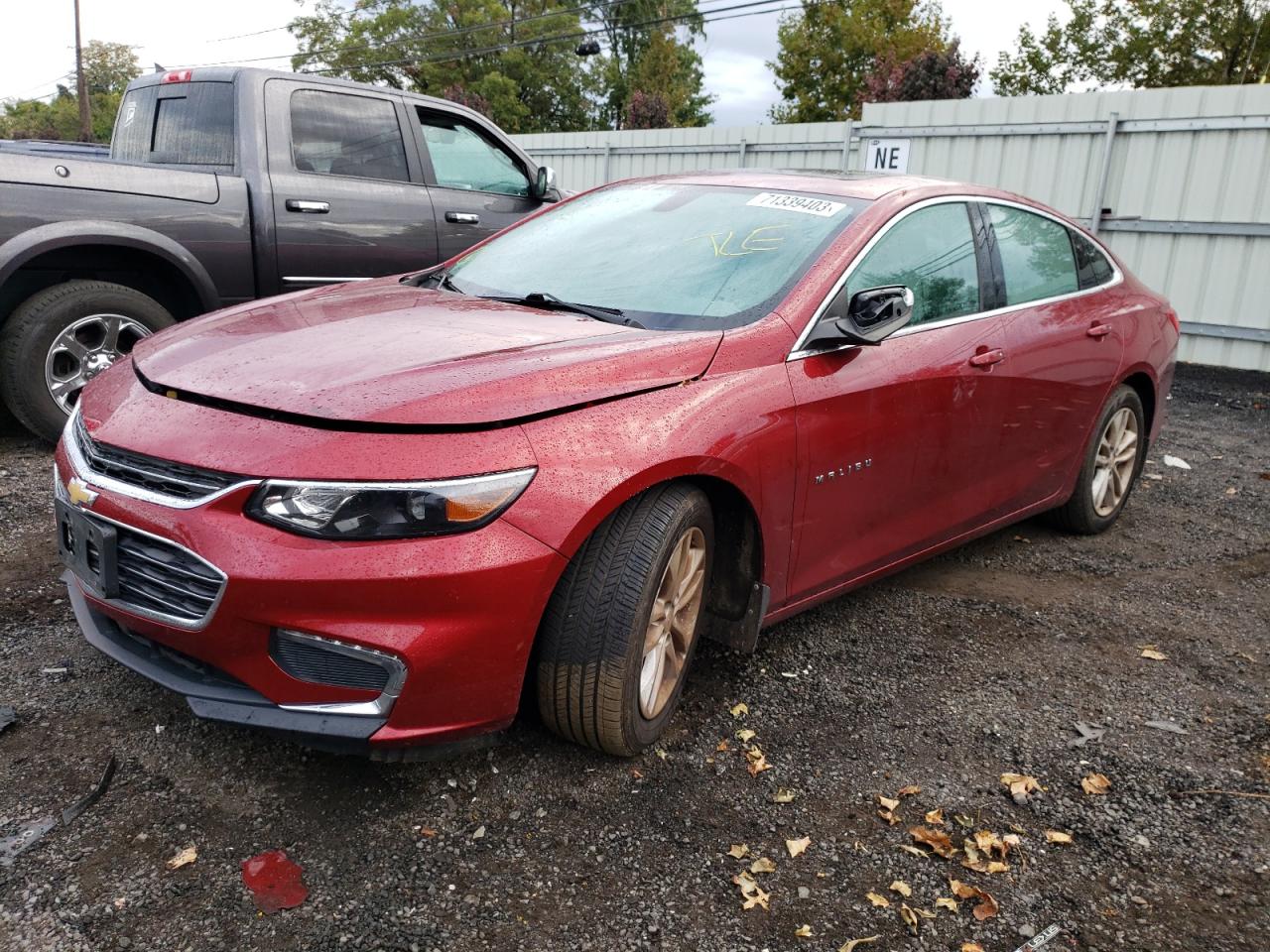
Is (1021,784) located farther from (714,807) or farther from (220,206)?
(220,206)

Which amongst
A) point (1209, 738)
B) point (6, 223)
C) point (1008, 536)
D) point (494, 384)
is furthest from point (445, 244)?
point (1209, 738)

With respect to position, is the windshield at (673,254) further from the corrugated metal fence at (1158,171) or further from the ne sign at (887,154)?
the ne sign at (887,154)

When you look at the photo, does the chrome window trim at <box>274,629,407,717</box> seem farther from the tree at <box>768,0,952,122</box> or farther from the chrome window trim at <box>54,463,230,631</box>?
the tree at <box>768,0,952,122</box>

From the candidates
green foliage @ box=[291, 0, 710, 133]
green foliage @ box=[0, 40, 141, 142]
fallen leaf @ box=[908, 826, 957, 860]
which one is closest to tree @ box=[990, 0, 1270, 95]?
green foliage @ box=[291, 0, 710, 133]

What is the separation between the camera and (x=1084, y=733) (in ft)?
10.1

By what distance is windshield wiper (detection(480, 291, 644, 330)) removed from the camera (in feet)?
9.71

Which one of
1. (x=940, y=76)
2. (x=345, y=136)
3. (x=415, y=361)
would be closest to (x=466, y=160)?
(x=345, y=136)

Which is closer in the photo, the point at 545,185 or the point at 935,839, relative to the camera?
the point at 935,839

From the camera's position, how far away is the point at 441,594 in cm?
217

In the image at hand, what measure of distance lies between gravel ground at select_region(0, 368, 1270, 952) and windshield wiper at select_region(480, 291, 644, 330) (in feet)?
3.90

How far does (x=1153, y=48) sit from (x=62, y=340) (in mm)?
40643

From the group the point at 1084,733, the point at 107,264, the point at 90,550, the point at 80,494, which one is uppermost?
the point at 107,264

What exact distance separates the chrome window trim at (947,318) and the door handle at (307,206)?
11.4 ft

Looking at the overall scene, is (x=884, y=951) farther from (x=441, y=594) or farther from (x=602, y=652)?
(x=441, y=594)
